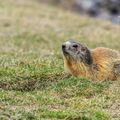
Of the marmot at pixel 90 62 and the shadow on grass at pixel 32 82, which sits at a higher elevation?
the marmot at pixel 90 62

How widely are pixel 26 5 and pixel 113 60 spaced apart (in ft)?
50.5

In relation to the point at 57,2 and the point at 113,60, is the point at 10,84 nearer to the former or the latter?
the point at 113,60

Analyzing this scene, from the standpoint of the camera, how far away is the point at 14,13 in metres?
22.7

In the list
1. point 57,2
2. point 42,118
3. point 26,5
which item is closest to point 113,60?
point 42,118

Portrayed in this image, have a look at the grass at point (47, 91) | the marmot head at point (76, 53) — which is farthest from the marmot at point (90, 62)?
the grass at point (47, 91)

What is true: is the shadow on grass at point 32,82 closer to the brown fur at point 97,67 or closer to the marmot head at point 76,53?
the brown fur at point 97,67

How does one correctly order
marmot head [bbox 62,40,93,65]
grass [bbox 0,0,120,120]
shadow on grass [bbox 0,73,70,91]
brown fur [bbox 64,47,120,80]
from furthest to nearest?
marmot head [bbox 62,40,93,65] < brown fur [bbox 64,47,120,80] < shadow on grass [bbox 0,73,70,91] < grass [bbox 0,0,120,120]

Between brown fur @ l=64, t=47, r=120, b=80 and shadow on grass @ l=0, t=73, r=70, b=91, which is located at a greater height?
brown fur @ l=64, t=47, r=120, b=80

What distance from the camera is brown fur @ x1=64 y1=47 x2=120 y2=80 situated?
10680mm

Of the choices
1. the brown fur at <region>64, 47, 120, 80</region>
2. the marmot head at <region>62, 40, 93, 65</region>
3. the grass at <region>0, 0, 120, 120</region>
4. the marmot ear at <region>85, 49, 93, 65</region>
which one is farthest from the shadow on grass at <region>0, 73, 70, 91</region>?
the marmot ear at <region>85, 49, 93, 65</region>

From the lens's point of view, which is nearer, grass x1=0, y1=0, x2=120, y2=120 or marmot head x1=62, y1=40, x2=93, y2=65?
grass x1=0, y1=0, x2=120, y2=120

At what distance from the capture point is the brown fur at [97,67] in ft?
35.0

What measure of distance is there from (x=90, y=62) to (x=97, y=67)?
0.18 meters

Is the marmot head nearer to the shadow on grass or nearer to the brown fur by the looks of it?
the brown fur
